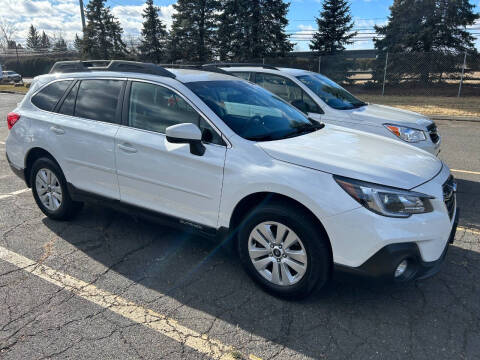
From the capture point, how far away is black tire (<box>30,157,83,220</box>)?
4.41 m

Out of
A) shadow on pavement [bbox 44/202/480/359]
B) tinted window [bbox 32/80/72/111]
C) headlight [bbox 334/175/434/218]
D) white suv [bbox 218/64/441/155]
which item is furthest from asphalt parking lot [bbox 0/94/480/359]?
white suv [bbox 218/64/441/155]

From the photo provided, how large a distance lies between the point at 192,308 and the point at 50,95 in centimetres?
308

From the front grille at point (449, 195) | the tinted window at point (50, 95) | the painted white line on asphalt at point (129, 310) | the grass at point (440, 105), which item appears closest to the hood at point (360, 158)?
the front grille at point (449, 195)

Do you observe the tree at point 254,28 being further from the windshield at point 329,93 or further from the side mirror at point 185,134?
the side mirror at point 185,134

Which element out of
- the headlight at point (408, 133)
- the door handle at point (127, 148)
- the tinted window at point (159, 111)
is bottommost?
the headlight at point (408, 133)

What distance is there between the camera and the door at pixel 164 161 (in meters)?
3.29

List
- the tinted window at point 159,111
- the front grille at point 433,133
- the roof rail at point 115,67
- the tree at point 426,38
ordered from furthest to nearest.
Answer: the tree at point 426,38 → the front grille at point 433,133 → the roof rail at point 115,67 → the tinted window at point 159,111

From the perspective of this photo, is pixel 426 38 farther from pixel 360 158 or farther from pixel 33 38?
pixel 33 38

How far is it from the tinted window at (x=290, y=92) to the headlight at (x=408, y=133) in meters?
1.15

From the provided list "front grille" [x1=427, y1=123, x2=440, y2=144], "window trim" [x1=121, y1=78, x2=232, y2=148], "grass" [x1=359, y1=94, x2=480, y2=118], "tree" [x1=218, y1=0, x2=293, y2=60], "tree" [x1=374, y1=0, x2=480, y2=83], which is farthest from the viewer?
"tree" [x1=218, y1=0, x2=293, y2=60]

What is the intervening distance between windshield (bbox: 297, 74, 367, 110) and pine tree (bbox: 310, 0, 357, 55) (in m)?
22.2

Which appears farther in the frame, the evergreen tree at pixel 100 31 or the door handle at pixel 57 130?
the evergreen tree at pixel 100 31

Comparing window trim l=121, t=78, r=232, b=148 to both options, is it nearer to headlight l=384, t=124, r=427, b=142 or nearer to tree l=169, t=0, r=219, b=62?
headlight l=384, t=124, r=427, b=142

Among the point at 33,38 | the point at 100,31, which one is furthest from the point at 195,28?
the point at 33,38
